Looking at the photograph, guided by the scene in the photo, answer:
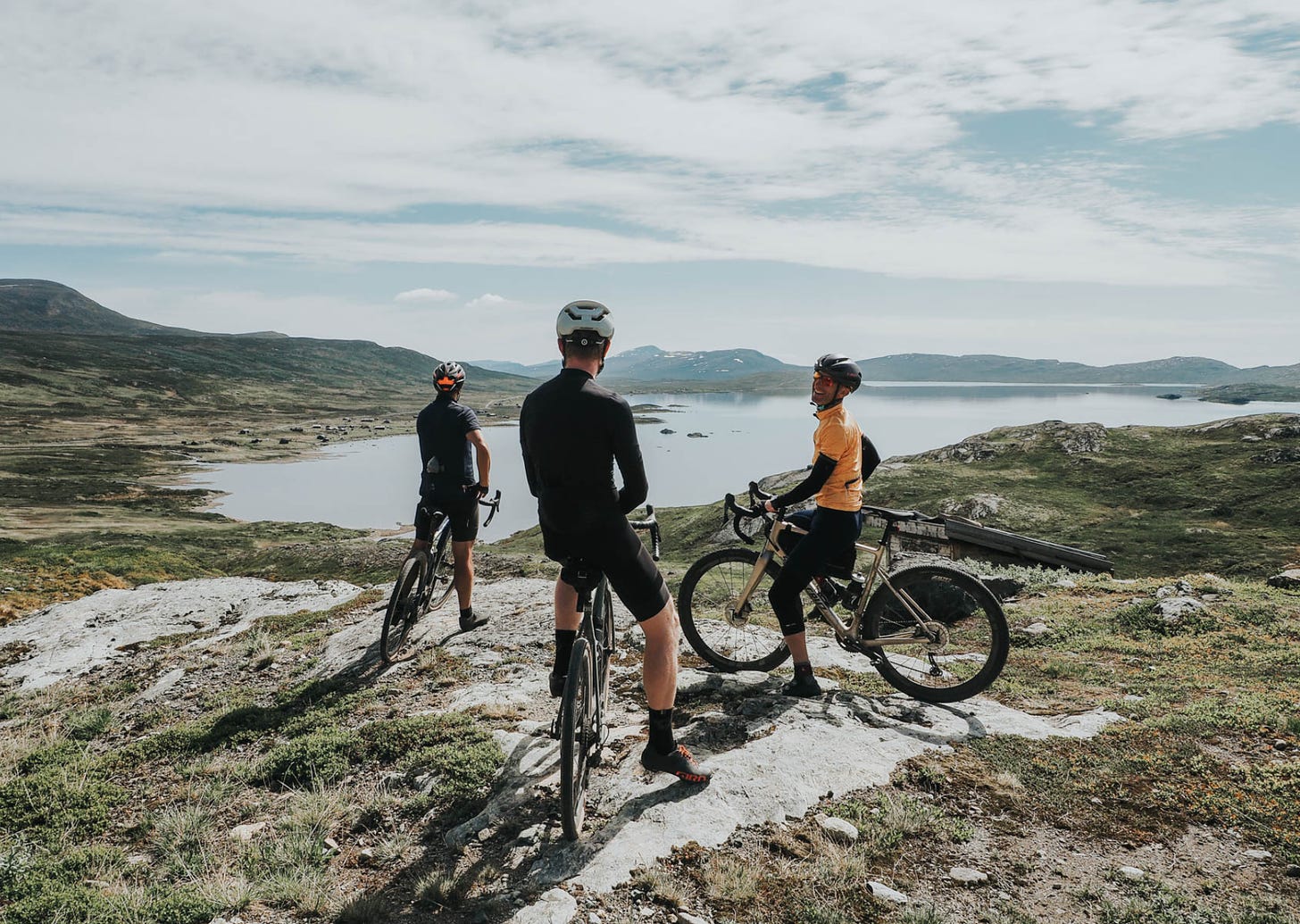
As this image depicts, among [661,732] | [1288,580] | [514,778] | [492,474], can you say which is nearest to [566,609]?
[661,732]

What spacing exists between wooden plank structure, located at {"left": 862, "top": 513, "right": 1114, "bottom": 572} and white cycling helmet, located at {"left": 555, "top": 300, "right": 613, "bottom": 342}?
16929mm

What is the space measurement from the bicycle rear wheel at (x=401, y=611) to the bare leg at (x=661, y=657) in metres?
5.07

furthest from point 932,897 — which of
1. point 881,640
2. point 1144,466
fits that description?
point 1144,466

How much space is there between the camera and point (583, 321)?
16.4ft

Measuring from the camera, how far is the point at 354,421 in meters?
198

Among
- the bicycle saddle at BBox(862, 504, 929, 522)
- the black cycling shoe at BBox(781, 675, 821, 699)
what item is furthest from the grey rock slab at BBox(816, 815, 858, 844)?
the bicycle saddle at BBox(862, 504, 929, 522)

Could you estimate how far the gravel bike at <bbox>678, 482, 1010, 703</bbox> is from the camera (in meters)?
7.16

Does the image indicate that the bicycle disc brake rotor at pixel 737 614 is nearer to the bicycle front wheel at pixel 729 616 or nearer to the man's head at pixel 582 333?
the bicycle front wheel at pixel 729 616

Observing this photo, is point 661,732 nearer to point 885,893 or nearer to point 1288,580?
point 885,893

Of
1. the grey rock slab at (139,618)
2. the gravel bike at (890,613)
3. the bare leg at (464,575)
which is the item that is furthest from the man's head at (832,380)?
the grey rock slab at (139,618)

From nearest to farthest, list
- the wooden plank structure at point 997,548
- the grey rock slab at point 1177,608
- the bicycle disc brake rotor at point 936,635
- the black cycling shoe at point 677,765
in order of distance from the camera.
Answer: the black cycling shoe at point 677,765
the bicycle disc brake rotor at point 936,635
the grey rock slab at point 1177,608
the wooden plank structure at point 997,548

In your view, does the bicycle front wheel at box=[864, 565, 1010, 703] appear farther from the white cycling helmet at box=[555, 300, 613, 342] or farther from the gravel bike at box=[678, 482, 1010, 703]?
the white cycling helmet at box=[555, 300, 613, 342]

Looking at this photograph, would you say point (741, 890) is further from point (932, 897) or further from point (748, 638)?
point (748, 638)

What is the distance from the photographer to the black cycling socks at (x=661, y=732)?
215 inches
